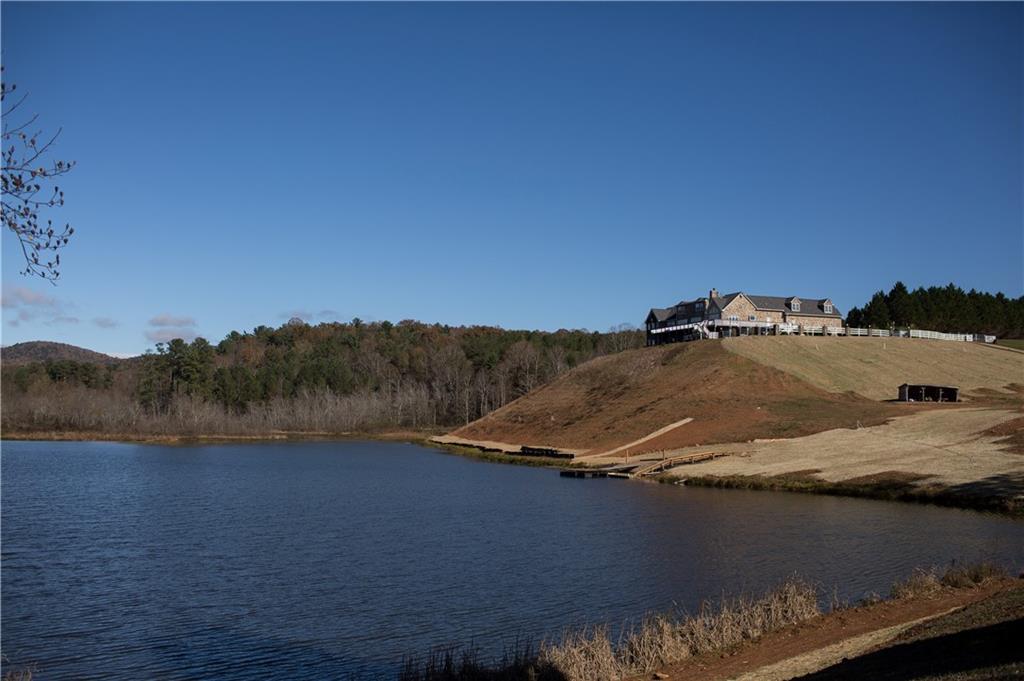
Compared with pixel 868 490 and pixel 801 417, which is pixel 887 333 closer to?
pixel 801 417

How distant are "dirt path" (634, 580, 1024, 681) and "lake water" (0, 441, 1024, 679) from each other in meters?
5.20

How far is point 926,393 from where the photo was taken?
9469 centimetres

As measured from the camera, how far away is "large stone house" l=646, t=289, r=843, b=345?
429 feet

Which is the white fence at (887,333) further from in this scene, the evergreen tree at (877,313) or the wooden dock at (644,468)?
the wooden dock at (644,468)

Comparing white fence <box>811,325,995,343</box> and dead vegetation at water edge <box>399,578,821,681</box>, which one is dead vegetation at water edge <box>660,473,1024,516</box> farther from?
white fence <box>811,325,995,343</box>

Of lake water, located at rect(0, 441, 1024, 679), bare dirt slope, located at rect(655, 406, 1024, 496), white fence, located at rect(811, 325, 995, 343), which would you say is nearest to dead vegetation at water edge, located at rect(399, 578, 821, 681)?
lake water, located at rect(0, 441, 1024, 679)

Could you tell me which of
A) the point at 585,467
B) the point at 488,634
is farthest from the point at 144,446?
the point at 488,634

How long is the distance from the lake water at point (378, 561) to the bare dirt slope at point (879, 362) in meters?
48.1

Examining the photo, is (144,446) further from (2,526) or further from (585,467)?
(2,526)

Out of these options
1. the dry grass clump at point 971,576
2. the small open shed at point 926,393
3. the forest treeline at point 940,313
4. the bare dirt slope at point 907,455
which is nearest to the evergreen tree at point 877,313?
the forest treeline at point 940,313

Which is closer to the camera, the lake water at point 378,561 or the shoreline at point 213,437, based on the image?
the lake water at point 378,561

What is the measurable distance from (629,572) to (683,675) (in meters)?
14.5

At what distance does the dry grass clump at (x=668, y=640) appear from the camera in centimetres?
1898

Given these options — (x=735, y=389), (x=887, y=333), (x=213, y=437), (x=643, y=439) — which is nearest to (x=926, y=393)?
(x=735, y=389)
